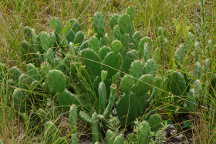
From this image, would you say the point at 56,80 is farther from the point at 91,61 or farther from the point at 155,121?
the point at 155,121

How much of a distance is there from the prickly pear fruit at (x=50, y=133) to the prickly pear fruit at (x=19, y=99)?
0.89ft

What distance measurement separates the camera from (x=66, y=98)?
247cm

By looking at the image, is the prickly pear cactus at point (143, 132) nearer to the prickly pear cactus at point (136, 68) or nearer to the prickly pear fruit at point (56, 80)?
the prickly pear cactus at point (136, 68)

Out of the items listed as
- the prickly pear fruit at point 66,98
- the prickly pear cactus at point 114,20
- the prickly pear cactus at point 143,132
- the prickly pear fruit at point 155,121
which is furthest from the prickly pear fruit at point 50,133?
the prickly pear cactus at point 114,20

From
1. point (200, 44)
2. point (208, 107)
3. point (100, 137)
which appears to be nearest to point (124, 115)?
point (100, 137)

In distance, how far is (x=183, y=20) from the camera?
3305 mm

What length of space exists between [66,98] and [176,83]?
2.16 feet

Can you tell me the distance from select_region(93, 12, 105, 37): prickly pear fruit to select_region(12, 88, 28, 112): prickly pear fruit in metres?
0.74

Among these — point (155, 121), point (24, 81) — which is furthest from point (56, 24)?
point (155, 121)

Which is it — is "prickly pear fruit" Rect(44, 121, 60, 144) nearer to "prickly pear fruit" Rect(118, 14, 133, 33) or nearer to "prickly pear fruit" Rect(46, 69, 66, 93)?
"prickly pear fruit" Rect(46, 69, 66, 93)

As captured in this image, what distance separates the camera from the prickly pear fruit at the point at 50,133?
2217 millimetres

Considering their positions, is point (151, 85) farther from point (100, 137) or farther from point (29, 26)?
point (29, 26)

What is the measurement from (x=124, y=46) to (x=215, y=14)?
0.67 meters

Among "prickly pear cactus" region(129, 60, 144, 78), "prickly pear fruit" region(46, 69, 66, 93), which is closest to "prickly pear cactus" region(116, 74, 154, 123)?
"prickly pear cactus" region(129, 60, 144, 78)
